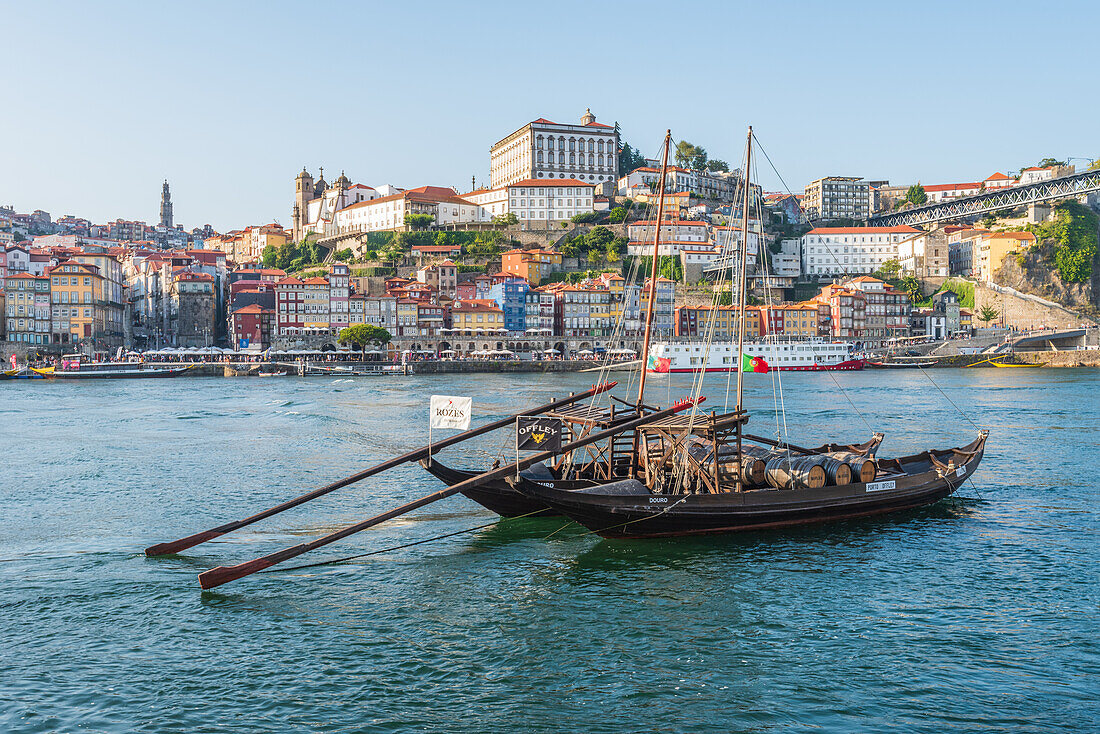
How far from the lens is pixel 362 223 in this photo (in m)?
114

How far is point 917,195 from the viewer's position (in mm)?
132000

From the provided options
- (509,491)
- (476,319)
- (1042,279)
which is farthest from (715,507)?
(1042,279)

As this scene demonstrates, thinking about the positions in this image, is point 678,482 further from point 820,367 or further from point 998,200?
point 998,200

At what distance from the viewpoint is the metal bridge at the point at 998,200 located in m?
99.4

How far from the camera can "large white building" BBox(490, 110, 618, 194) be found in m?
119

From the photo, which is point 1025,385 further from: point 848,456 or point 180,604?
point 180,604

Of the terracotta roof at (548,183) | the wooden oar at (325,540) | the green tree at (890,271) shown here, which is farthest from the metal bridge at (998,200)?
the wooden oar at (325,540)

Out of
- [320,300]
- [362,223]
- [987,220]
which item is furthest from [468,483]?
[987,220]

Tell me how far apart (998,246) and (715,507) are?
101771 mm

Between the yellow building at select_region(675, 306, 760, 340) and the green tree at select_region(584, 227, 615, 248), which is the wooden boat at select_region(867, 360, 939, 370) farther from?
the green tree at select_region(584, 227, 615, 248)

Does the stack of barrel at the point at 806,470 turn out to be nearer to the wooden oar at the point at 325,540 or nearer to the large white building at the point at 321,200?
the wooden oar at the point at 325,540

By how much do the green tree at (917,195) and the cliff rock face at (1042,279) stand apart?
32186mm

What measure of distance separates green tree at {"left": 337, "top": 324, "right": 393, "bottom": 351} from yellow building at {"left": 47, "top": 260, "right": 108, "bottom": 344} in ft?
82.5

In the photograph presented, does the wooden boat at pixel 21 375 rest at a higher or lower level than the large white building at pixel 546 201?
lower
